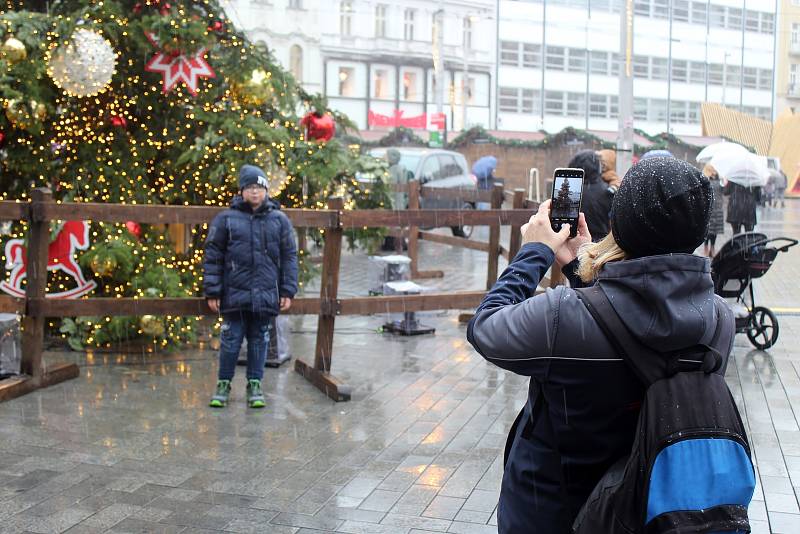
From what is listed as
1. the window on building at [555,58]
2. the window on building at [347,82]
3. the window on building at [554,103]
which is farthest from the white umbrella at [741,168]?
the window on building at [347,82]

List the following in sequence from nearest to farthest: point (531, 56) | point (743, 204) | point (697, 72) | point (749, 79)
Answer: point (743, 204) → point (749, 79) → point (697, 72) → point (531, 56)

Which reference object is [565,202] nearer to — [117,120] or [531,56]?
[117,120]

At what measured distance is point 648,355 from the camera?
7.15ft

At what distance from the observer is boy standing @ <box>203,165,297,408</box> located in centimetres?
Result: 658

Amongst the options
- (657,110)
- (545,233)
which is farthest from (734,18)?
(545,233)

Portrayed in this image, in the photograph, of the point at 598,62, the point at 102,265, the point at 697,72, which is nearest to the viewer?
the point at 102,265

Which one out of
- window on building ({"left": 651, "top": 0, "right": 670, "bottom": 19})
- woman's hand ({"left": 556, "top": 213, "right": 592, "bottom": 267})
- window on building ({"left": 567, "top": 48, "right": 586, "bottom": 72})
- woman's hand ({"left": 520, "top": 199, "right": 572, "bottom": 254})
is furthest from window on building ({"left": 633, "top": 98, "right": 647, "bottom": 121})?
woman's hand ({"left": 520, "top": 199, "right": 572, "bottom": 254})

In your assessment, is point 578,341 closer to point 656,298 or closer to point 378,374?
point 656,298

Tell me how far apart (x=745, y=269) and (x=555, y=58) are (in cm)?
4135

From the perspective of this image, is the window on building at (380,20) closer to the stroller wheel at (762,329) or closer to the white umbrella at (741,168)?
the white umbrella at (741,168)

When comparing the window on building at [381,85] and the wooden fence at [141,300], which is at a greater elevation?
the window on building at [381,85]

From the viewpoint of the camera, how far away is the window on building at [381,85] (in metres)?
53.4

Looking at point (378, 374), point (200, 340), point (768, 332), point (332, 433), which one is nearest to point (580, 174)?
point (332, 433)

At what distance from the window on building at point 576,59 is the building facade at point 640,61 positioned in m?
0.05
